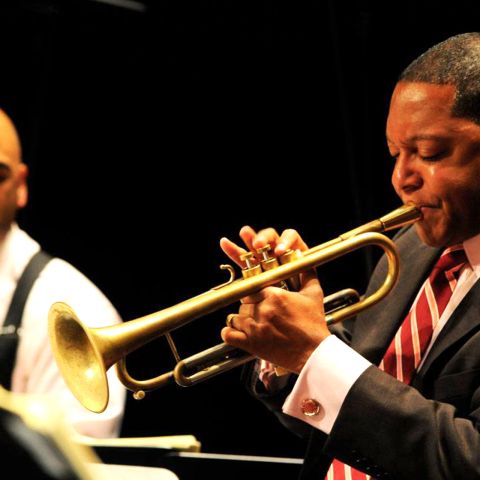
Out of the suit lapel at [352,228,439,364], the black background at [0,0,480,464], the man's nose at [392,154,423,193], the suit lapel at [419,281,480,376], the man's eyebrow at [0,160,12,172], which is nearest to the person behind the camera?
the suit lapel at [419,281,480,376]

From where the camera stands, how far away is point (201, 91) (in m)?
4.06

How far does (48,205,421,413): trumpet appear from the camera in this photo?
1.99 meters

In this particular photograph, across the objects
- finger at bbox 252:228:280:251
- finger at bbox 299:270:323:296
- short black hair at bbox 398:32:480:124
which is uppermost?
short black hair at bbox 398:32:480:124

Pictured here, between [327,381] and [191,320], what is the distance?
369 mm

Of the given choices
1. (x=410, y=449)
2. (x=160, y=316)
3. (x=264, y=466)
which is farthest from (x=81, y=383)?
(x=410, y=449)

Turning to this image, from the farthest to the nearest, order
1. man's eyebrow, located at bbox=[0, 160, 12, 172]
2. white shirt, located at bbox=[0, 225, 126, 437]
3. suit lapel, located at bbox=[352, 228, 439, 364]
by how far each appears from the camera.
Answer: man's eyebrow, located at bbox=[0, 160, 12, 172], white shirt, located at bbox=[0, 225, 126, 437], suit lapel, located at bbox=[352, 228, 439, 364]

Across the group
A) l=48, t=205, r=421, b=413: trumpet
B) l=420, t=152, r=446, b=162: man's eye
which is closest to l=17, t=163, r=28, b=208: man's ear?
l=48, t=205, r=421, b=413: trumpet

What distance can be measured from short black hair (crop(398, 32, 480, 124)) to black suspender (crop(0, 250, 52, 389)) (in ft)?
4.32

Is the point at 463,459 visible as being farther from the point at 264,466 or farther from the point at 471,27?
the point at 471,27

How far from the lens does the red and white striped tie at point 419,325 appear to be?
2.11m

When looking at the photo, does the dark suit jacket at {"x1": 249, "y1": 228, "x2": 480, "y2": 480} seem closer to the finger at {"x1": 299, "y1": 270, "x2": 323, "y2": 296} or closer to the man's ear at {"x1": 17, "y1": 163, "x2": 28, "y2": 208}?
the finger at {"x1": 299, "y1": 270, "x2": 323, "y2": 296}

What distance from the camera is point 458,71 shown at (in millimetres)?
2064

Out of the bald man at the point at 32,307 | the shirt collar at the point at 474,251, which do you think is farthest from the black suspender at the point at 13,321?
the shirt collar at the point at 474,251

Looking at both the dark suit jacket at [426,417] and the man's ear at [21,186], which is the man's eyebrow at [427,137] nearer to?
the dark suit jacket at [426,417]
